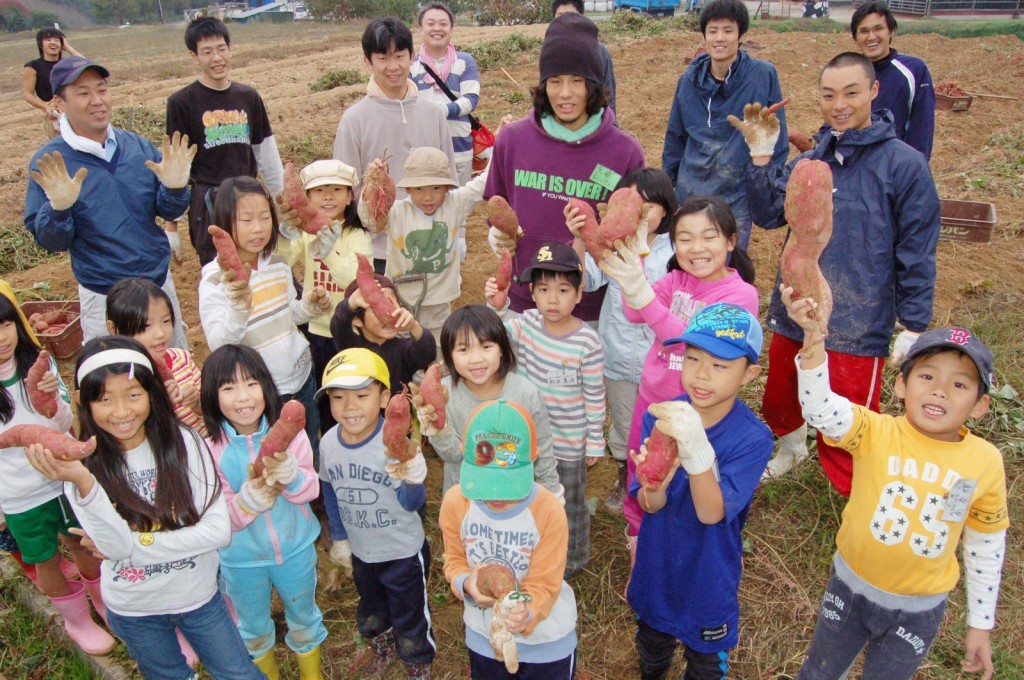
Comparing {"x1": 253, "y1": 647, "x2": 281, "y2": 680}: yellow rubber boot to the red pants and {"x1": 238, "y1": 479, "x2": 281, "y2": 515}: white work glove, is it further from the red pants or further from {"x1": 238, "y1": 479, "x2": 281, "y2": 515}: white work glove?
the red pants

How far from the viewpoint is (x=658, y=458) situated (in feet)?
6.87

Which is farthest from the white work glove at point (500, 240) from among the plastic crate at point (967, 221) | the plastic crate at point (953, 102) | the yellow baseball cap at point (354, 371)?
the plastic crate at point (953, 102)

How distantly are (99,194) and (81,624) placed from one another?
2036 millimetres

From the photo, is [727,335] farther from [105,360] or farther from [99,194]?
[99,194]

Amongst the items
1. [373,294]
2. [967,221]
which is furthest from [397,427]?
[967,221]

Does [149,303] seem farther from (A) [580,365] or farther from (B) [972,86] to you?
(B) [972,86]

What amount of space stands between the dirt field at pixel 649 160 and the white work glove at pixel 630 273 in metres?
1.45

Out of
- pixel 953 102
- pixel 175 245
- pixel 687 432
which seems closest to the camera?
pixel 687 432

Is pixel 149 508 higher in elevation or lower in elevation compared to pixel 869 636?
higher

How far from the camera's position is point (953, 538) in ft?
7.04

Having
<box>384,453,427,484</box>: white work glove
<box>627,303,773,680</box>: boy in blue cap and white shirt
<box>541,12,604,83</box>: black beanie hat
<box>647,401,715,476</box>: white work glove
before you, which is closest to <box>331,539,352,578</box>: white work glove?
<box>384,453,427,484</box>: white work glove

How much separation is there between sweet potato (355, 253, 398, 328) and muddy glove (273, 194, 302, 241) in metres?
0.63

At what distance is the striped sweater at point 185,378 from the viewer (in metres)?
2.79

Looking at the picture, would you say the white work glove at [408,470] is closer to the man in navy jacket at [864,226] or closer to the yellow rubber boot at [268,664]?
the yellow rubber boot at [268,664]
